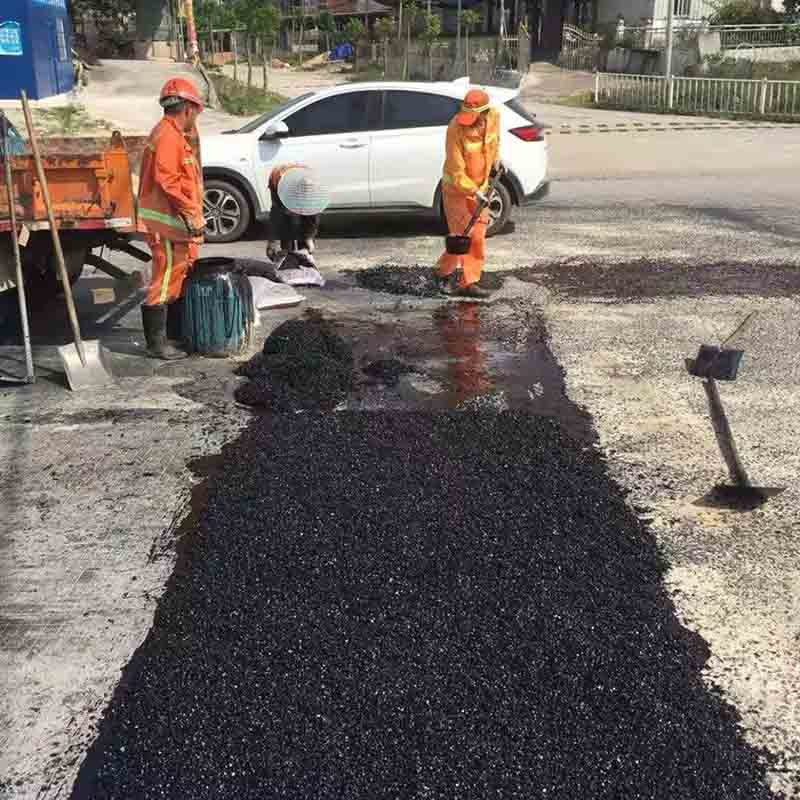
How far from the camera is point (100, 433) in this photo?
571cm

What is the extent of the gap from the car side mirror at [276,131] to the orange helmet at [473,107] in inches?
119

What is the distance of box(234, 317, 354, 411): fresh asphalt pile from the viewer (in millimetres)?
6090

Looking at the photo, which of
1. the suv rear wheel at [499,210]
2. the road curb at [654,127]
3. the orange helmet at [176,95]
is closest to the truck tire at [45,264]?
the orange helmet at [176,95]

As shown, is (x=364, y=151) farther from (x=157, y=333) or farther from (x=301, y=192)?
(x=157, y=333)

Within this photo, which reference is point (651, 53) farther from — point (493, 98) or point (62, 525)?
point (62, 525)

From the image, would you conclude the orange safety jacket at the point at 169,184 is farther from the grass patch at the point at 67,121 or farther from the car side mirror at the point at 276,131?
the grass patch at the point at 67,121

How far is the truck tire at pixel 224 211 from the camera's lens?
1077 centimetres

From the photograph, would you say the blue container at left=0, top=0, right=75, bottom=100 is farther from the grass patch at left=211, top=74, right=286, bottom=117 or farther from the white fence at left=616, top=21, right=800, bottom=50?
the white fence at left=616, top=21, right=800, bottom=50

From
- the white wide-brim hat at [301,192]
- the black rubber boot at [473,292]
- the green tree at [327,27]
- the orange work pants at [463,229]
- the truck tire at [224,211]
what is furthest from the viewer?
the green tree at [327,27]

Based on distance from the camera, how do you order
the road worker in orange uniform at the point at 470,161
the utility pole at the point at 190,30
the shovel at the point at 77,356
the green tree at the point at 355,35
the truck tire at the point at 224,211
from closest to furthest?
the shovel at the point at 77,356, the road worker in orange uniform at the point at 470,161, the truck tire at the point at 224,211, the utility pole at the point at 190,30, the green tree at the point at 355,35

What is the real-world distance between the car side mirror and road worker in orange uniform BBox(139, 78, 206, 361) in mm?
3773

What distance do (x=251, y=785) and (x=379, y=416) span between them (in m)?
3.10

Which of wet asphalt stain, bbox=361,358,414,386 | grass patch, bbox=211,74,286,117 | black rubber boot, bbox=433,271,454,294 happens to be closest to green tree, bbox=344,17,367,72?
grass patch, bbox=211,74,286,117

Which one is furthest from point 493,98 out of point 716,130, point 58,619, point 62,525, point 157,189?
point 716,130
